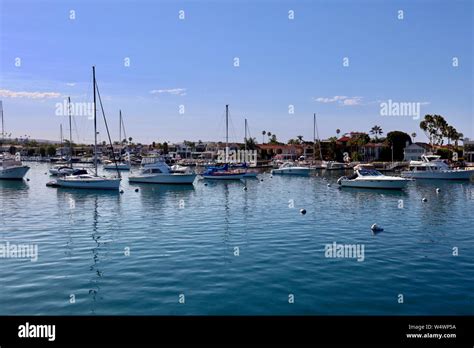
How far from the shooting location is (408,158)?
447ft

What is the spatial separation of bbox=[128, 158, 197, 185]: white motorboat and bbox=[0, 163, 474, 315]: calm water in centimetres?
2394

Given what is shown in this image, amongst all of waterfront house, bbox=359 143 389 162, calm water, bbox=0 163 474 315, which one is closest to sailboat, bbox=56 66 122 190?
calm water, bbox=0 163 474 315

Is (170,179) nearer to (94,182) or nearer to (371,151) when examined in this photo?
(94,182)

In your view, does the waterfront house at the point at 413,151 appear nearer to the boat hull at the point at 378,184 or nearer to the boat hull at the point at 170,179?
the boat hull at the point at 378,184

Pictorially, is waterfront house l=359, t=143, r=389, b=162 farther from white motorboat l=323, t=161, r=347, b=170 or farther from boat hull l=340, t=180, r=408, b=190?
boat hull l=340, t=180, r=408, b=190

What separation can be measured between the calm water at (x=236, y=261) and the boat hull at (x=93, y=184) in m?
14.7

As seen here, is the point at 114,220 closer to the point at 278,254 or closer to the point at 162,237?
the point at 162,237

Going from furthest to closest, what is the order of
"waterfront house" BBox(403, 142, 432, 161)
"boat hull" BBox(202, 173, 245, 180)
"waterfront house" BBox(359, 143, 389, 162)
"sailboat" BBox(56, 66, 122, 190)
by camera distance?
"waterfront house" BBox(359, 143, 389, 162)
"waterfront house" BBox(403, 142, 432, 161)
"boat hull" BBox(202, 173, 245, 180)
"sailboat" BBox(56, 66, 122, 190)

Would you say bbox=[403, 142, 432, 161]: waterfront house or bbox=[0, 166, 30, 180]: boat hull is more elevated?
bbox=[403, 142, 432, 161]: waterfront house

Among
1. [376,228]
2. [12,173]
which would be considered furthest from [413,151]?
[376,228]

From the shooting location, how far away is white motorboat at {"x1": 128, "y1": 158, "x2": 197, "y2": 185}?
211 ft
